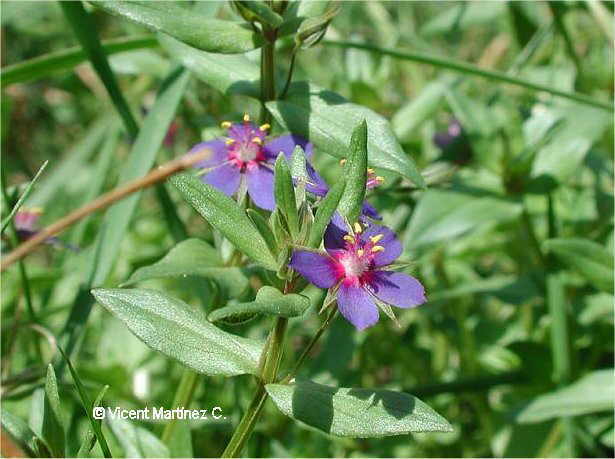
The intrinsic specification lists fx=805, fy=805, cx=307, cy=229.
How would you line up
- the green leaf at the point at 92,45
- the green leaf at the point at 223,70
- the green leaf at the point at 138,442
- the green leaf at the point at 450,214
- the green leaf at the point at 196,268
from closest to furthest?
the green leaf at the point at 196,268 → the green leaf at the point at 138,442 → the green leaf at the point at 223,70 → the green leaf at the point at 92,45 → the green leaf at the point at 450,214

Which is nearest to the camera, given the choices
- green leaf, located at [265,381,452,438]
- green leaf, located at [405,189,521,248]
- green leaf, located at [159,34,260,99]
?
green leaf, located at [265,381,452,438]

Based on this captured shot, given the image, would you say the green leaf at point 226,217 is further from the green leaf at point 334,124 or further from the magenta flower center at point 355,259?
the green leaf at point 334,124

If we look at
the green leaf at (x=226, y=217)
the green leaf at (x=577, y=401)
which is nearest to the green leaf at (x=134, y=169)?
the green leaf at (x=226, y=217)

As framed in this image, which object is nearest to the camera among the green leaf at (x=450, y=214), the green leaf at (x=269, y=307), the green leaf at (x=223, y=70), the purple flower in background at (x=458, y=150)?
the green leaf at (x=269, y=307)

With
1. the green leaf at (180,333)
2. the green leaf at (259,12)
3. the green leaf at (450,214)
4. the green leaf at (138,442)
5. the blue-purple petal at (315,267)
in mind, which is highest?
the green leaf at (259,12)

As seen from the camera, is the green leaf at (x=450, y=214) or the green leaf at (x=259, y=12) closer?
the green leaf at (x=259, y=12)

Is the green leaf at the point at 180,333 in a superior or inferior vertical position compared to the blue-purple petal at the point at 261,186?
inferior

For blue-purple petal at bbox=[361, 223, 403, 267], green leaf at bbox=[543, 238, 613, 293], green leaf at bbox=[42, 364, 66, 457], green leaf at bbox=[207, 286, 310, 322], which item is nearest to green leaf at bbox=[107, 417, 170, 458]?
green leaf at bbox=[42, 364, 66, 457]

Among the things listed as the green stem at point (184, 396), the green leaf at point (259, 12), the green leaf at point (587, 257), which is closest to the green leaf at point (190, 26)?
the green leaf at point (259, 12)

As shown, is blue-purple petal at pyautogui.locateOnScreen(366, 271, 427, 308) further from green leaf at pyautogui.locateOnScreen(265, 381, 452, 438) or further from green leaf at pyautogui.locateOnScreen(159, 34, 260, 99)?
green leaf at pyautogui.locateOnScreen(159, 34, 260, 99)
